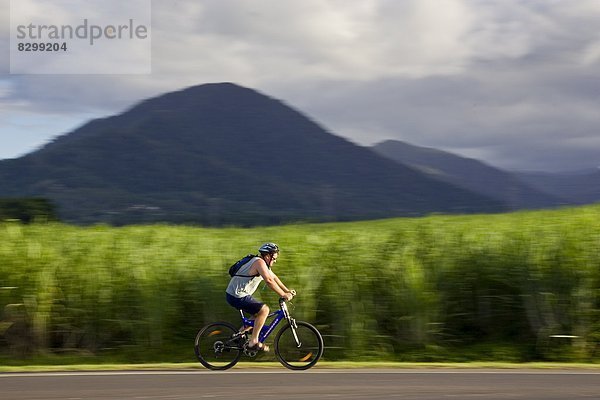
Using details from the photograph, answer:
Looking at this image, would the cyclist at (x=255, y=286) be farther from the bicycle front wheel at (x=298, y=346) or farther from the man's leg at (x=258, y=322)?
the bicycle front wheel at (x=298, y=346)

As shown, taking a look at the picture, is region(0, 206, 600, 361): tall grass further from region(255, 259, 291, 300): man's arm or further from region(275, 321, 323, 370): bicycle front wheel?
region(255, 259, 291, 300): man's arm

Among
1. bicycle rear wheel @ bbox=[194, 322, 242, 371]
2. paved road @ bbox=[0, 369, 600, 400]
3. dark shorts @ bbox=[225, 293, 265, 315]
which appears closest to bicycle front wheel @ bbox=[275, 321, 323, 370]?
paved road @ bbox=[0, 369, 600, 400]

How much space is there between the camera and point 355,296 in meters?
15.7

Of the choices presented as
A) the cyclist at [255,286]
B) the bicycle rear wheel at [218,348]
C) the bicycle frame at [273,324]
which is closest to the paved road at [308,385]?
the bicycle rear wheel at [218,348]

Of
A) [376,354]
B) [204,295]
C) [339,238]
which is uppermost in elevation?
[339,238]

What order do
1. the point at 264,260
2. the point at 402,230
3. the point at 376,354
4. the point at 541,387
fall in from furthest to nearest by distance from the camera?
the point at 402,230 → the point at 376,354 → the point at 264,260 → the point at 541,387

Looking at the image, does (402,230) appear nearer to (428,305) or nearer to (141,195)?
(428,305)

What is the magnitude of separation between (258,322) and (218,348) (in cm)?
81

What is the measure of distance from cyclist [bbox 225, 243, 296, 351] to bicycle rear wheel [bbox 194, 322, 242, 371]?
332mm

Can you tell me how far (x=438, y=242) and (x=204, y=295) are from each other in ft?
16.1

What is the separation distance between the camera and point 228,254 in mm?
16578

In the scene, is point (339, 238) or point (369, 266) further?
point (339, 238)

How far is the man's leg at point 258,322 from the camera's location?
12.4 meters

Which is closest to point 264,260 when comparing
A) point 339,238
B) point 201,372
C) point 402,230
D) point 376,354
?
point 201,372
